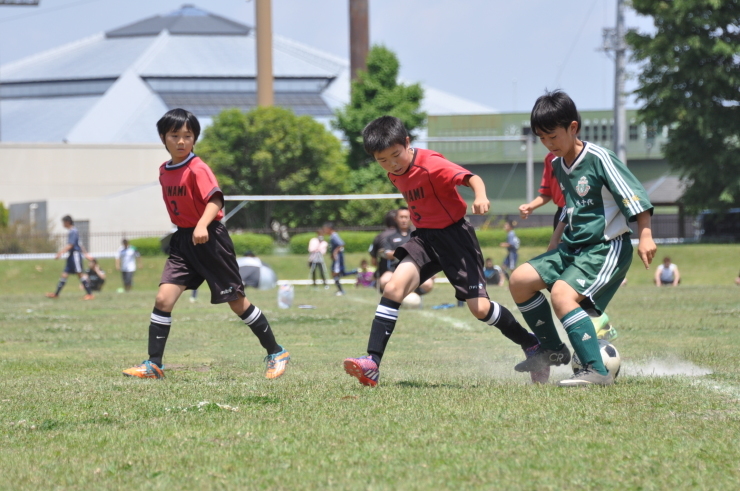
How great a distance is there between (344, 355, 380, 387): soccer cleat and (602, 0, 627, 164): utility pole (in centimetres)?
3264

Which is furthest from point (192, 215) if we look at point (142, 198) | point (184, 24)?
point (184, 24)

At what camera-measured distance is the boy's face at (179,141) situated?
6289 mm

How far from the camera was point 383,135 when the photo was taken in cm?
566

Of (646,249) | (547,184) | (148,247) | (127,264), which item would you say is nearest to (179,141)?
(547,184)

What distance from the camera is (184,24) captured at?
316 ft

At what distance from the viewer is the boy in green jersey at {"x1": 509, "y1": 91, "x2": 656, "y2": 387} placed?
5.18 metres

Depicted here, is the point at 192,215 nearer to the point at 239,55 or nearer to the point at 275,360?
the point at 275,360

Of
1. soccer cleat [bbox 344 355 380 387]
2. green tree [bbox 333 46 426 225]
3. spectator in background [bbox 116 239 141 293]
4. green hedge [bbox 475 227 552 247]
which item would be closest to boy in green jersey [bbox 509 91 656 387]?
soccer cleat [bbox 344 355 380 387]

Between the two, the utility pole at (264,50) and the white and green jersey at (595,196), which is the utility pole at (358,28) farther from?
the white and green jersey at (595,196)

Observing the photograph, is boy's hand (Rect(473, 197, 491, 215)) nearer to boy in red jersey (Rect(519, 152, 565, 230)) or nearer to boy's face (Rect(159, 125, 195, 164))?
boy in red jersey (Rect(519, 152, 565, 230))

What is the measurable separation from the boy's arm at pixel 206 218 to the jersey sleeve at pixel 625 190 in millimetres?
2476

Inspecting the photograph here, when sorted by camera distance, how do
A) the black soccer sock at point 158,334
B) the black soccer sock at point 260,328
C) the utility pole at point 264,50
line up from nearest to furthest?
the black soccer sock at point 158,334 < the black soccer sock at point 260,328 < the utility pole at point 264,50

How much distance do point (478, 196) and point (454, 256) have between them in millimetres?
506

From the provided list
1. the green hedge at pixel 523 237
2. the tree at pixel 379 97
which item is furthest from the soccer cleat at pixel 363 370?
the tree at pixel 379 97
